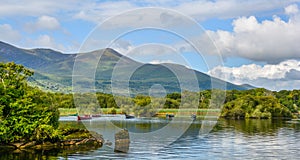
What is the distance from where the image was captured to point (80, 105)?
98.1m

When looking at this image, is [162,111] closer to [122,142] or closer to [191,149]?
[122,142]

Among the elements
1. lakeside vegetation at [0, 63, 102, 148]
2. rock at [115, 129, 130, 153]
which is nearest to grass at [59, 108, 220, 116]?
rock at [115, 129, 130, 153]

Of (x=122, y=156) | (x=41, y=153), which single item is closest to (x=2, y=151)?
(x=41, y=153)

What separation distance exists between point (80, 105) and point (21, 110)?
5776cm

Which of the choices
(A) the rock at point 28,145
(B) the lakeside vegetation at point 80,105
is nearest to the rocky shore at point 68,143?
(A) the rock at point 28,145

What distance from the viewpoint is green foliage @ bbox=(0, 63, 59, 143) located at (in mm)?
39469

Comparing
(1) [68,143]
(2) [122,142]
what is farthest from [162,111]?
(1) [68,143]

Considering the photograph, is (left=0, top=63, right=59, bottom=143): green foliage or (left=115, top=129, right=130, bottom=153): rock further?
(left=115, top=129, right=130, bottom=153): rock

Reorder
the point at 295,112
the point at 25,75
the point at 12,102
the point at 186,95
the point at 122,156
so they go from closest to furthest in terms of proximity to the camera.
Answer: the point at 122,156 → the point at 12,102 → the point at 25,75 → the point at 186,95 → the point at 295,112

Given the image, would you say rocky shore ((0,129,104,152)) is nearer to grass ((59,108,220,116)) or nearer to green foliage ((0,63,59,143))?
green foliage ((0,63,59,143))

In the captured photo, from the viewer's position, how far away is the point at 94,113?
9256cm

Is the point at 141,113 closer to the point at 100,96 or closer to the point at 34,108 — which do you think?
the point at 100,96

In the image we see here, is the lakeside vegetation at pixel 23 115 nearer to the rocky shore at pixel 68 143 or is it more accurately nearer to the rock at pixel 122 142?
the rocky shore at pixel 68 143

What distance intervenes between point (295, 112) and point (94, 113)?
63085mm
